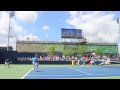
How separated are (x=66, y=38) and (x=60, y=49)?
166 inches

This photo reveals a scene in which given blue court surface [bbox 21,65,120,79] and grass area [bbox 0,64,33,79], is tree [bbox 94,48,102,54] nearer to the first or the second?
blue court surface [bbox 21,65,120,79]

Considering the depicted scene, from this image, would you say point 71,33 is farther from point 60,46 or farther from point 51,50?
point 51,50

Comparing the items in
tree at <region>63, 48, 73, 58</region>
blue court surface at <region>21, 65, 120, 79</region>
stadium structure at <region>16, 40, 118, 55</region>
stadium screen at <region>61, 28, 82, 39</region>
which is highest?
stadium screen at <region>61, 28, 82, 39</region>

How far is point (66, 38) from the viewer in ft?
173

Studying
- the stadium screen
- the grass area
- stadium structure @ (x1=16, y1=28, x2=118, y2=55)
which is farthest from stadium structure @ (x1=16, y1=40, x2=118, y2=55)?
the grass area

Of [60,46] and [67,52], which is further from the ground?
[60,46]

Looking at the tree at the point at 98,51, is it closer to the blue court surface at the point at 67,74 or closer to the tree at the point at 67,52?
the tree at the point at 67,52

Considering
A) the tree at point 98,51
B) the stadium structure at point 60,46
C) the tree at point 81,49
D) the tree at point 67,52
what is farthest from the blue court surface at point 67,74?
the tree at point 98,51

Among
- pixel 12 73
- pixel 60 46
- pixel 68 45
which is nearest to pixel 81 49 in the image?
pixel 68 45

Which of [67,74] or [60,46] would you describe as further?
[60,46]
